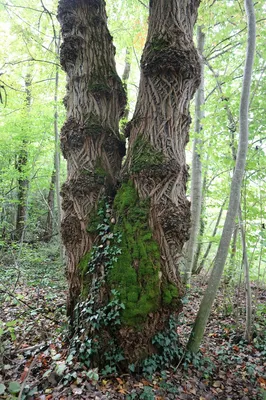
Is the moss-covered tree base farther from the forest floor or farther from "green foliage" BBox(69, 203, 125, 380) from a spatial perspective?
the forest floor

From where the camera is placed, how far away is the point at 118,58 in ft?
33.4

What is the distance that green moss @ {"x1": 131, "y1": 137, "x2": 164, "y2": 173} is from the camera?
305 cm

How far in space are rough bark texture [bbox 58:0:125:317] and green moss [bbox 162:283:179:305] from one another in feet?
3.42

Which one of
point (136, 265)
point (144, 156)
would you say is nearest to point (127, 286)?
point (136, 265)

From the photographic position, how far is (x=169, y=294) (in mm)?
2938

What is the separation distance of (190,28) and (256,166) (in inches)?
87.6

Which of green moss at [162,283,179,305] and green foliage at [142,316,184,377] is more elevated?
green moss at [162,283,179,305]

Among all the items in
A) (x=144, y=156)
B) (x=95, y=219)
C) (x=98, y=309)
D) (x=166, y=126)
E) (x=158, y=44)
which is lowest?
(x=98, y=309)

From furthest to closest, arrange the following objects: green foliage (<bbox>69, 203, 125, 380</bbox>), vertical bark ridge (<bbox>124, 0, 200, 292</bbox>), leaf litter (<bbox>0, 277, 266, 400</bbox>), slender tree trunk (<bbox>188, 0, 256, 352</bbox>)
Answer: slender tree trunk (<bbox>188, 0, 256, 352</bbox>) → vertical bark ridge (<bbox>124, 0, 200, 292</bbox>) → green foliage (<bbox>69, 203, 125, 380</bbox>) → leaf litter (<bbox>0, 277, 266, 400</bbox>)

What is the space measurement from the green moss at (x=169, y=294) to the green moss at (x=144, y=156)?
1375 mm

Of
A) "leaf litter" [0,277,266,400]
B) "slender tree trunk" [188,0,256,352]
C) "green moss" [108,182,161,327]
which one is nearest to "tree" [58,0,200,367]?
"green moss" [108,182,161,327]

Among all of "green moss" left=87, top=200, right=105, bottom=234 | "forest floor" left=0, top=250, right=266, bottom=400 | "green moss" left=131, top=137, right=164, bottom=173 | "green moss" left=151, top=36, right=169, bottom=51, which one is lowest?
"forest floor" left=0, top=250, right=266, bottom=400

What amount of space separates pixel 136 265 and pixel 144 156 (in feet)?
4.12

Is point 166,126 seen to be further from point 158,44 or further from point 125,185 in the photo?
point 158,44
